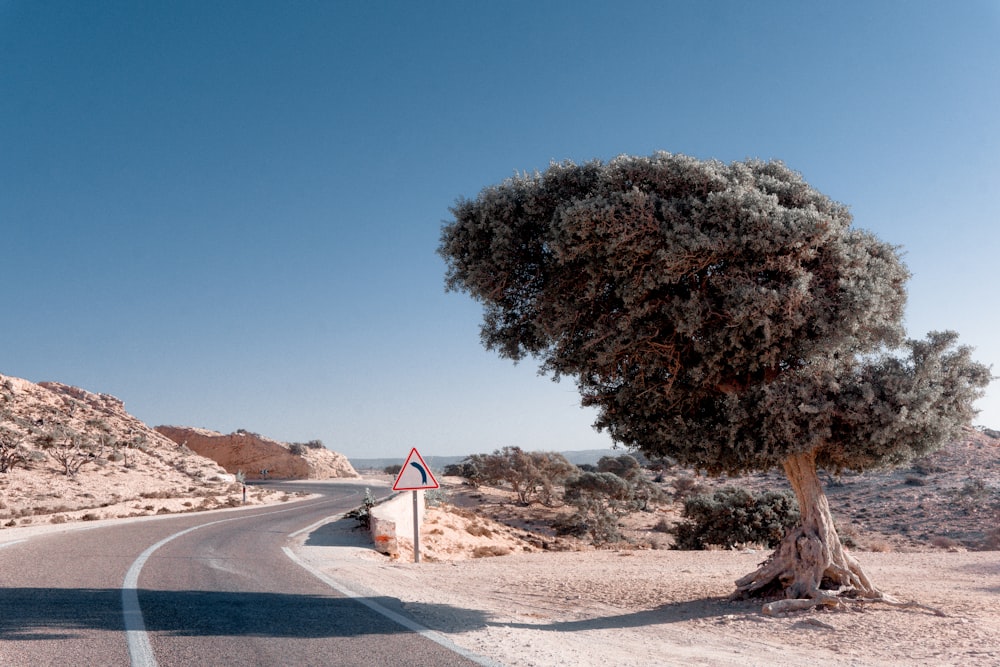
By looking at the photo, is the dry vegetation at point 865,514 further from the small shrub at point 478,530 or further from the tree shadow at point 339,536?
the tree shadow at point 339,536

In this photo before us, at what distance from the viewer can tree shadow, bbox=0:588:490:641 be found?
7.20 metres

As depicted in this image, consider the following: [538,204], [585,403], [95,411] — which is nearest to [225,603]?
[585,403]

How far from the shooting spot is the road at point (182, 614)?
20.3 feet

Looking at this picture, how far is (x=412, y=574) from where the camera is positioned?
13.0 m

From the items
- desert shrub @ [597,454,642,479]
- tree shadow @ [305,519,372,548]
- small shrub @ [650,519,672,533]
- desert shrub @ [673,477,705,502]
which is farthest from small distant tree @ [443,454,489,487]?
tree shadow @ [305,519,372,548]

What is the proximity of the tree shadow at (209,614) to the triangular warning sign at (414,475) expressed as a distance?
5.38 meters

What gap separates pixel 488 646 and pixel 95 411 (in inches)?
2660

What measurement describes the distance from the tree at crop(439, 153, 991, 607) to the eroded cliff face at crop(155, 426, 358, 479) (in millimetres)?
70048

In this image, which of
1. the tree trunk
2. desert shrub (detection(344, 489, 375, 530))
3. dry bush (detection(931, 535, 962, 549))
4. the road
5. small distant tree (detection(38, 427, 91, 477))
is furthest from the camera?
small distant tree (detection(38, 427, 91, 477))

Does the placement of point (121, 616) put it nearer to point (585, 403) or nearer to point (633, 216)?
point (585, 403)

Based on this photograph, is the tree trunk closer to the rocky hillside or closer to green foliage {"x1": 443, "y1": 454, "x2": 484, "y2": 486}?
the rocky hillside

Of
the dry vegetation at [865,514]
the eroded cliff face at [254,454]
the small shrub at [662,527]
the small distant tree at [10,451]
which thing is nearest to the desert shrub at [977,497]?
the dry vegetation at [865,514]

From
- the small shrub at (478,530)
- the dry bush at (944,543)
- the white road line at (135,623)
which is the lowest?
the dry bush at (944,543)

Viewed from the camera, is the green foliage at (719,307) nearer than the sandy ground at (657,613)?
No
